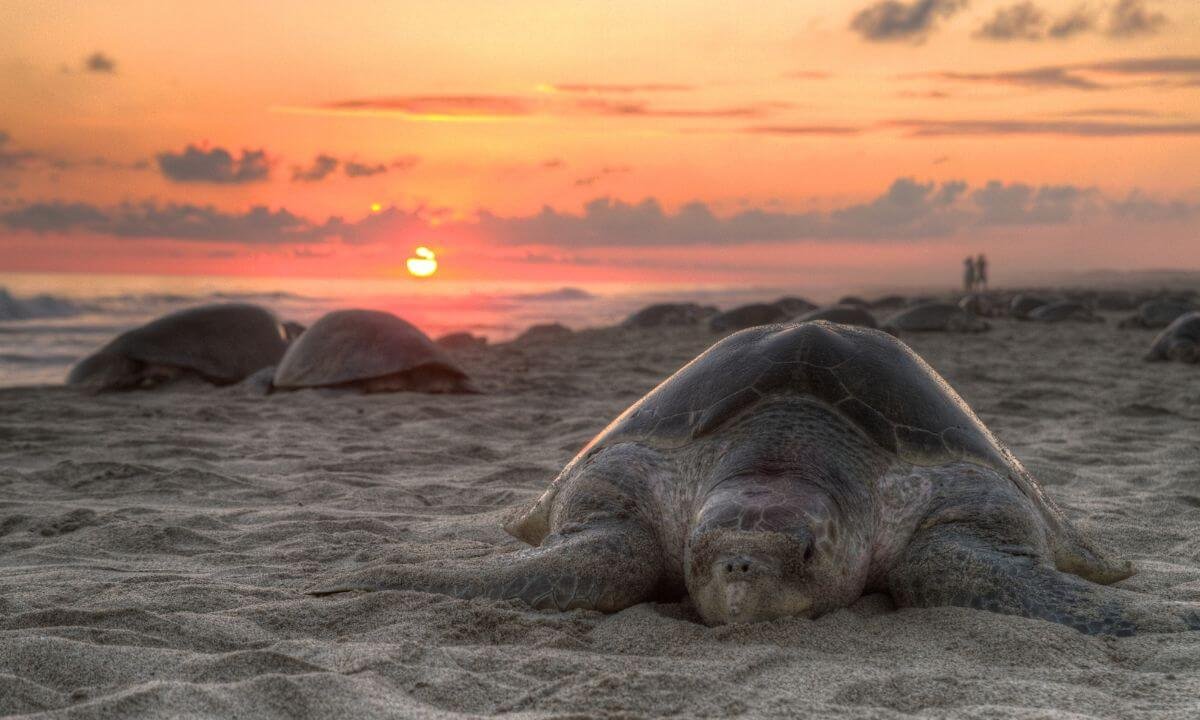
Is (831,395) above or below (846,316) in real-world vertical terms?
above

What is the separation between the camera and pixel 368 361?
1035 centimetres

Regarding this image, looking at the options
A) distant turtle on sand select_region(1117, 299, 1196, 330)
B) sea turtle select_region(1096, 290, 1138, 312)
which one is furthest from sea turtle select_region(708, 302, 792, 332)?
sea turtle select_region(1096, 290, 1138, 312)

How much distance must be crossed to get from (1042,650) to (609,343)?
52.5 feet

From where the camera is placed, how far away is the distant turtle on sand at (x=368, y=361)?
10.3m

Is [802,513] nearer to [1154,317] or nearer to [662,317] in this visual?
[1154,317]

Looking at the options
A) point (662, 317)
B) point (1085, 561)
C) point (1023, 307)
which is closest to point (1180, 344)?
point (1085, 561)

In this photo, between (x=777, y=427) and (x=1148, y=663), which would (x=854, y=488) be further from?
(x=1148, y=663)

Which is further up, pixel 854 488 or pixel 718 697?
pixel 854 488

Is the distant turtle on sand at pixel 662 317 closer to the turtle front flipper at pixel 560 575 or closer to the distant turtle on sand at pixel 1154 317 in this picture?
the distant turtle on sand at pixel 1154 317

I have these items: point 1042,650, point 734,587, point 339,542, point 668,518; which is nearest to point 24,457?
point 339,542

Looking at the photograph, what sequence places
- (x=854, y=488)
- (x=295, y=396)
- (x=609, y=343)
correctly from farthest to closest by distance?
1. (x=609, y=343)
2. (x=295, y=396)
3. (x=854, y=488)

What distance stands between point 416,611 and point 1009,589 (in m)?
1.86

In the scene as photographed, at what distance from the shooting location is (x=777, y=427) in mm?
3422

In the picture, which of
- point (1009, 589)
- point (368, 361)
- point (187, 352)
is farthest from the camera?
point (187, 352)
